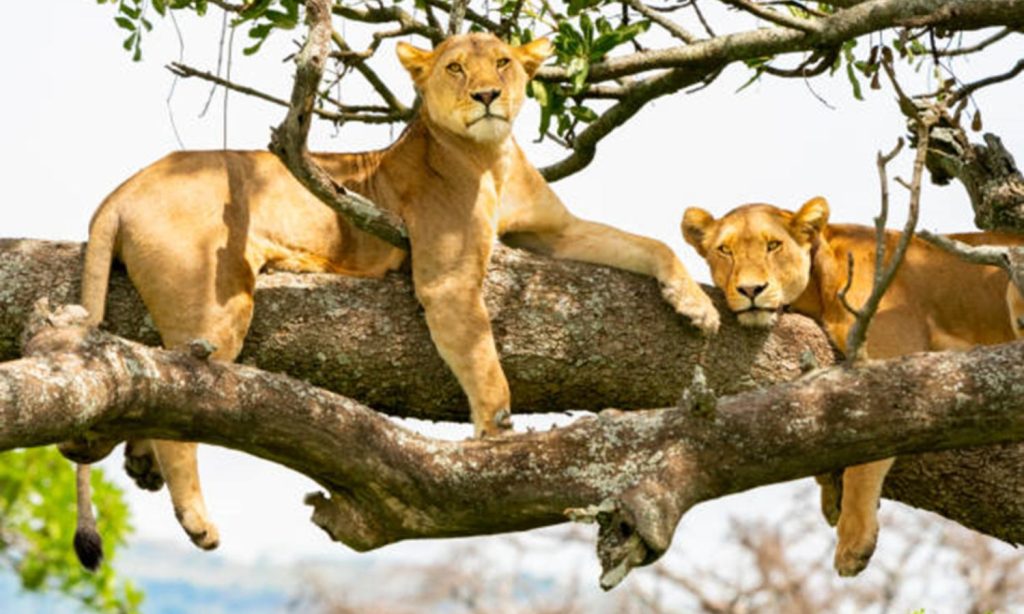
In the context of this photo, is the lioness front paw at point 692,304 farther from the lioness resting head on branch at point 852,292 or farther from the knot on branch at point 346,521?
the knot on branch at point 346,521

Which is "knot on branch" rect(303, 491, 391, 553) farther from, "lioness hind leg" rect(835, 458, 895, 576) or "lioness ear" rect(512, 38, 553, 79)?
"lioness ear" rect(512, 38, 553, 79)

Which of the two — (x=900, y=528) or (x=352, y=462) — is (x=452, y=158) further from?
(x=900, y=528)

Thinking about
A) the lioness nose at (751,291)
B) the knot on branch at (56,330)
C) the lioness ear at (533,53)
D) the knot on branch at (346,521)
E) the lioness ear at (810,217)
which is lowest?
the knot on branch at (346,521)

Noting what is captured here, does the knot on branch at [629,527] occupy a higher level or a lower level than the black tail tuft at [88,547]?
higher

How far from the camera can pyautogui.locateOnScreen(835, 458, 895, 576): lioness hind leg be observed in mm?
6188

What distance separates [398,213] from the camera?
6.51 m

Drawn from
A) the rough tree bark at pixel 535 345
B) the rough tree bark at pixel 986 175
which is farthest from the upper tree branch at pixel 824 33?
the rough tree bark at pixel 535 345

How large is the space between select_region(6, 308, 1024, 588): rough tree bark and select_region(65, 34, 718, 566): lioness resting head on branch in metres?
0.92

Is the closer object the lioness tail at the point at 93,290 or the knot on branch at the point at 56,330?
the knot on branch at the point at 56,330

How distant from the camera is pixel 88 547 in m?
6.17

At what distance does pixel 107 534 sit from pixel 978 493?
20.4 ft

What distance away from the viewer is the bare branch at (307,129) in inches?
194

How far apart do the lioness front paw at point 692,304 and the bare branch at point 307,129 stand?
1056 mm

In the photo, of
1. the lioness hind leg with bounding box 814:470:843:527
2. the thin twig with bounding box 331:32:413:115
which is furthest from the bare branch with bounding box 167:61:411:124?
the lioness hind leg with bounding box 814:470:843:527
